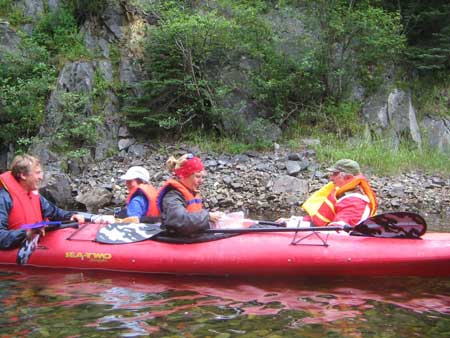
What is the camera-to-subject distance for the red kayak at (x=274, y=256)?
5.23m

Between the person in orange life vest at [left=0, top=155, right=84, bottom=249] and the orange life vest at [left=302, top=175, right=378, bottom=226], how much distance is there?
9.99 ft

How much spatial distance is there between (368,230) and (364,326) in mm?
1505

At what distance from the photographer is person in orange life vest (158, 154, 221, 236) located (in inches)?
214

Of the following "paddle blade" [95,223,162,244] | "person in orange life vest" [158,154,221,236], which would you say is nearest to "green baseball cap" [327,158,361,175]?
"person in orange life vest" [158,154,221,236]

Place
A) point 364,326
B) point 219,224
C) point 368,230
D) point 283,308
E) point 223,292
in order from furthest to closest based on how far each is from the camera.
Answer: point 219,224 < point 368,230 < point 223,292 < point 283,308 < point 364,326

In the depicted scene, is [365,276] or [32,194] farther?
[32,194]

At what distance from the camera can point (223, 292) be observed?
5.06m

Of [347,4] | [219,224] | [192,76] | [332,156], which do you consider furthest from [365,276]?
[347,4]

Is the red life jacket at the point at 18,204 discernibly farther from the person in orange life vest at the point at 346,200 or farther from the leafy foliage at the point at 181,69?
the leafy foliage at the point at 181,69

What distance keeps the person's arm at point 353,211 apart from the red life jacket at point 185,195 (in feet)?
4.68

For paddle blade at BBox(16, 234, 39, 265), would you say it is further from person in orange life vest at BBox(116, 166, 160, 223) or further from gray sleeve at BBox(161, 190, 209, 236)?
gray sleeve at BBox(161, 190, 209, 236)

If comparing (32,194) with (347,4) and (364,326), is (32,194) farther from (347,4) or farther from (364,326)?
(347,4)

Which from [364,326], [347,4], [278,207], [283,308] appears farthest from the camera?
[347,4]

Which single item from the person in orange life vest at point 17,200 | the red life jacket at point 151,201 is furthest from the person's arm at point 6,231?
the red life jacket at point 151,201
